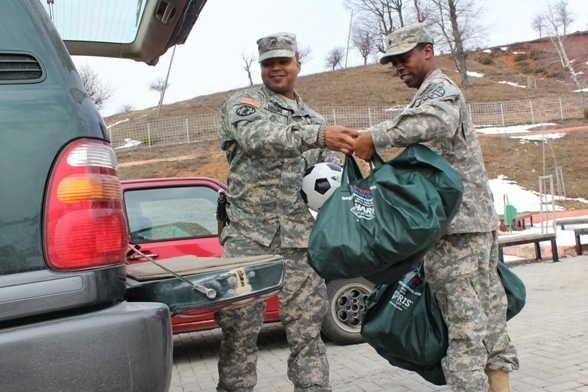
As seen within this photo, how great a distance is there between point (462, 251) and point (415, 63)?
3.10 feet

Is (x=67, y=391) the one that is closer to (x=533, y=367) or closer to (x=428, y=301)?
(x=428, y=301)

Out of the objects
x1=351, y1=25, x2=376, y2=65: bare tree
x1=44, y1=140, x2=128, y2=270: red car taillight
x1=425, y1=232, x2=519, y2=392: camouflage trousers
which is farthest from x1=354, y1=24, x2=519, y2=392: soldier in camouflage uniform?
x1=351, y1=25, x2=376, y2=65: bare tree

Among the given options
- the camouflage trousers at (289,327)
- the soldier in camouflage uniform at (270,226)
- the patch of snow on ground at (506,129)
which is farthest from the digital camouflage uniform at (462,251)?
→ the patch of snow on ground at (506,129)

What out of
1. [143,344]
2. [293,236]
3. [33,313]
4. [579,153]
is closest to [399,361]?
[293,236]

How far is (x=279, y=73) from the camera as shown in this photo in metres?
3.26

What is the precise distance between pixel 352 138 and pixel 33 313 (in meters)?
1.64

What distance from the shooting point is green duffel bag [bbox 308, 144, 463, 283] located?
2.52 metres

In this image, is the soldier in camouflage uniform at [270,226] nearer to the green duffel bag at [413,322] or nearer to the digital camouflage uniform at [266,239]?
the digital camouflage uniform at [266,239]

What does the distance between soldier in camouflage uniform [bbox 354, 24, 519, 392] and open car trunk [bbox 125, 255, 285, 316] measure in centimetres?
85

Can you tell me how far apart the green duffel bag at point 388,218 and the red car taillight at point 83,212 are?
3.37ft

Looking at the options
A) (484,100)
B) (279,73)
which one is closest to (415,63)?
(279,73)

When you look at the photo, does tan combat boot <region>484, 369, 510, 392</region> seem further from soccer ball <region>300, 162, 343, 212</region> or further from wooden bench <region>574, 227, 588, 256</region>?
wooden bench <region>574, 227, 588, 256</region>

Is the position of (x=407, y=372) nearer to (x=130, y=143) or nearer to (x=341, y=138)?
(x=341, y=138)

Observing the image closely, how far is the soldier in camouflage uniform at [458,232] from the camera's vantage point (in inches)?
108
